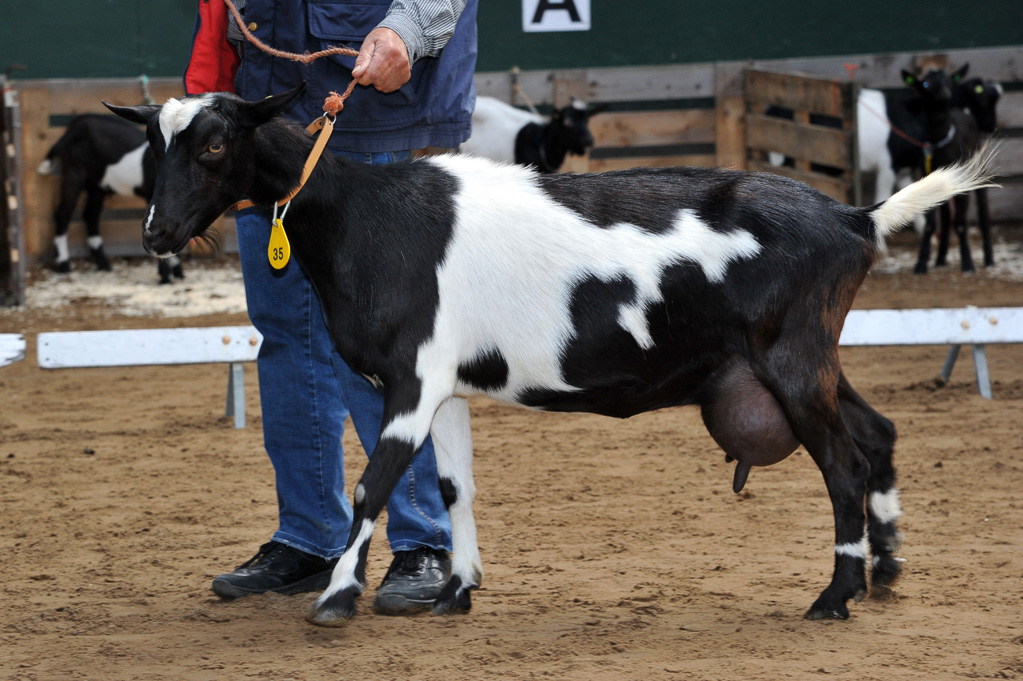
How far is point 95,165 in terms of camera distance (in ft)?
35.0

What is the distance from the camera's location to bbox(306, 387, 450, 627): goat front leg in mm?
3219

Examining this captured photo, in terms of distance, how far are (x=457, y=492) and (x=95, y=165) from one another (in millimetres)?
8280

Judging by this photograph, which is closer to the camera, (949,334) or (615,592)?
(615,592)

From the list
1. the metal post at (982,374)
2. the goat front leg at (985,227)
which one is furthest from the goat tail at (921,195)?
the goat front leg at (985,227)

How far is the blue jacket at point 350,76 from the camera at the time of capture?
361 centimetres

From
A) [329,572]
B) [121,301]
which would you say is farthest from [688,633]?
[121,301]

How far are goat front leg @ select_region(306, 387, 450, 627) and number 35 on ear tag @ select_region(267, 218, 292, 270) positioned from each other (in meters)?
0.49

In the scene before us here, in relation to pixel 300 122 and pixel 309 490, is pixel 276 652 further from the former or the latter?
pixel 300 122

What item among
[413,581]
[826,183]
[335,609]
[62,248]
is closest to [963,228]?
[826,183]

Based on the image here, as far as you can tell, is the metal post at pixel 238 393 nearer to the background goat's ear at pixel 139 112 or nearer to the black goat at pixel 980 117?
the background goat's ear at pixel 139 112

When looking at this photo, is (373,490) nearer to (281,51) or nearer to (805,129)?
(281,51)

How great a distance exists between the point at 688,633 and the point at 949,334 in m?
3.35

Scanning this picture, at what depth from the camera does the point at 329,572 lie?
3.85 m

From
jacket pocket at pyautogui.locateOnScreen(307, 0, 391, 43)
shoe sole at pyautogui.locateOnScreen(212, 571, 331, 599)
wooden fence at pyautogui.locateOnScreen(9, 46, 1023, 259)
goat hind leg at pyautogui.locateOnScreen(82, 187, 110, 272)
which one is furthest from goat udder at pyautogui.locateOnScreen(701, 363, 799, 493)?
goat hind leg at pyautogui.locateOnScreen(82, 187, 110, 272)
